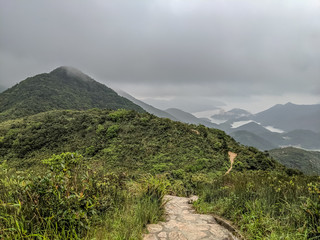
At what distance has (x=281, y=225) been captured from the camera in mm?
3402

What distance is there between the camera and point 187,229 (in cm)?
377

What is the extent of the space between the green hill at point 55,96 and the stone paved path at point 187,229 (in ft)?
178

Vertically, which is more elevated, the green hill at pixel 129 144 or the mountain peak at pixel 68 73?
the mountain peak at pixel 68 73

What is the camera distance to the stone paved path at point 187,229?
11.3 feet

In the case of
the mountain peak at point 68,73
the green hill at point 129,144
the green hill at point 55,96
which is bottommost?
the green hill at point 129,144

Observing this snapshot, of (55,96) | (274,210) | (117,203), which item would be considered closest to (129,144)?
(117,203)

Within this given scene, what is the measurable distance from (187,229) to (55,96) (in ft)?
251

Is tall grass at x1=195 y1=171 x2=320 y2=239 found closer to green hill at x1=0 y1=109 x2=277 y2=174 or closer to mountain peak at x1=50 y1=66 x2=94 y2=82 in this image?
green hill at x1=0 y1=109 x2=277 y2=174

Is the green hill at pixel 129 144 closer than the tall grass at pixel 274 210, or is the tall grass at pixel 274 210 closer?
the tall grass at pixel 274 210

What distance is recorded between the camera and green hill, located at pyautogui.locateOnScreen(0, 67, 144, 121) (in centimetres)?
5572

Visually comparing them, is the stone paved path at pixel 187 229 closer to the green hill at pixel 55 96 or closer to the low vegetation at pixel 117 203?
the low vegetation at pixel 117 203

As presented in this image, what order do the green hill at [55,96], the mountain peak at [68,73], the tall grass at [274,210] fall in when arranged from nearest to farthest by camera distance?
1. the tall grass at [274,210]
2. the green hill at [55,96]
3. the mountain peak at [68,73]

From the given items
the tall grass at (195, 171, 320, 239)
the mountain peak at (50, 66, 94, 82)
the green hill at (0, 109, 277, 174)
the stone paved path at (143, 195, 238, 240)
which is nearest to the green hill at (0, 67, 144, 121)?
the mountain peak at (50, 66, 94, 82)

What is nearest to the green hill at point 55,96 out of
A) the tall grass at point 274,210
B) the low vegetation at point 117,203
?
the low vegetation at point 117,203
